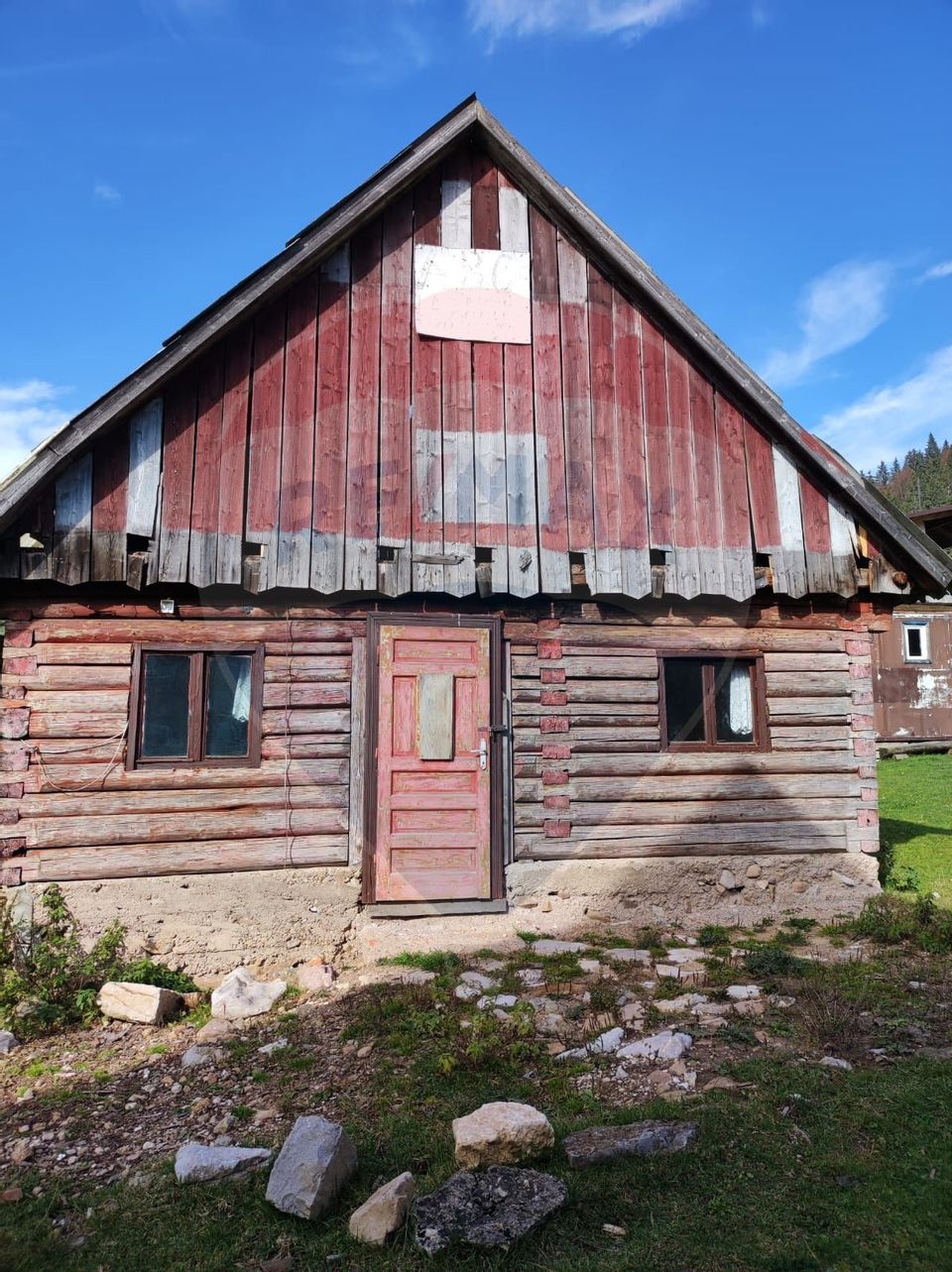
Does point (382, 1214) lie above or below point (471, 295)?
below

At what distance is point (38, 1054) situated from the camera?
5770 mm

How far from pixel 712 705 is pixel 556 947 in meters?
3.01

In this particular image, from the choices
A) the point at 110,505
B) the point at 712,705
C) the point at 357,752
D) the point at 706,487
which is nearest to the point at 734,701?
the point at 712,705

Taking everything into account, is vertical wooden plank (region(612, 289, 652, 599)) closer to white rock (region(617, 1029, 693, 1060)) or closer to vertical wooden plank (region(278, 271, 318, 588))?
vertical wooden plank (region(278, 271, 318, 588))

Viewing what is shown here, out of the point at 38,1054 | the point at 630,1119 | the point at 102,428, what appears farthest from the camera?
the point at 102,428

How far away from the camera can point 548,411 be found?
862 cm

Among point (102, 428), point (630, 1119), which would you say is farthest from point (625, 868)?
point (102, 428)

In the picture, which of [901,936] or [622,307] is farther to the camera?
[622,307]

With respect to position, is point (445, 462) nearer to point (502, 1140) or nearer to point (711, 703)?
point (711, 703)

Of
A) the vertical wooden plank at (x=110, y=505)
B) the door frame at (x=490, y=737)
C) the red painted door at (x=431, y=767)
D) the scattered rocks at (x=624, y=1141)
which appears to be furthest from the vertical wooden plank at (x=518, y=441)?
the scattered rocks at (x=624, y=1141)

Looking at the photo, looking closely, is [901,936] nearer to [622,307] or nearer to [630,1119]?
[630,1119]

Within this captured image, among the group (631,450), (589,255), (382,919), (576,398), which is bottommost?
(382,919)

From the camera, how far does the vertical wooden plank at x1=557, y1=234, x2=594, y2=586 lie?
8.42m

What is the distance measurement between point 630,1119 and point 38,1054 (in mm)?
3990
